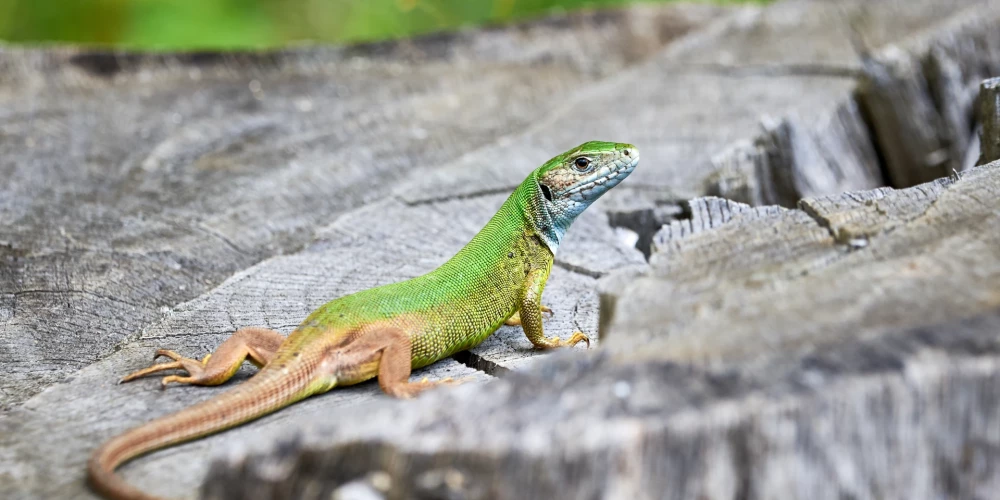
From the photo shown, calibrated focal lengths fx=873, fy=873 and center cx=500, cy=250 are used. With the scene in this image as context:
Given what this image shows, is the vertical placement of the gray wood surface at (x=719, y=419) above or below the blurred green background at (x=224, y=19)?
below

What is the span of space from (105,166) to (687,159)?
→ 3.40 m

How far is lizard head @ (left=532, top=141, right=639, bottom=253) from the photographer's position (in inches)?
150

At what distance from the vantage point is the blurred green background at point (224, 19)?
929 centimetres

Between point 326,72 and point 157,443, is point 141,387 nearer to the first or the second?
point 157,443

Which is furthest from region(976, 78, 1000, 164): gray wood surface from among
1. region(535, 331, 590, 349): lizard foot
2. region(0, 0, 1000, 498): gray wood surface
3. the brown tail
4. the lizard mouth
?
the brown tail

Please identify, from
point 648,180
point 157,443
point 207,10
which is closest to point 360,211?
point 648,180

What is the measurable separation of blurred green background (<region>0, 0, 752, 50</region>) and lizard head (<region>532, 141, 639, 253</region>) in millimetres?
5277

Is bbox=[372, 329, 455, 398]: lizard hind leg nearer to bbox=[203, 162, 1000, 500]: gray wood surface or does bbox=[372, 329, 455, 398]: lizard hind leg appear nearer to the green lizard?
the green lizard

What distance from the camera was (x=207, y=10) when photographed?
372 inches

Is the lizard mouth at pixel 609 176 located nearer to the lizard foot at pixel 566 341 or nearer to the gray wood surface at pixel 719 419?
the lizard foot at pixel 566 341

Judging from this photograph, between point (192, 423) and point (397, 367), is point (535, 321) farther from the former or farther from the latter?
point (192, 423)

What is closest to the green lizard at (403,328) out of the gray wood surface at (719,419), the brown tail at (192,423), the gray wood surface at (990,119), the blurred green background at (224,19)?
the brown tail at (192,423)

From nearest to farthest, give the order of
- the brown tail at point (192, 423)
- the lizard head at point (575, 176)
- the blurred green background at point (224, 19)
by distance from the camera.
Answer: the brown tail at point (192, 423)
the lizard head at point (575, 176)
the blurred green background at point (224, 19)

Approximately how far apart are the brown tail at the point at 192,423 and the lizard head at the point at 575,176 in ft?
4.74
